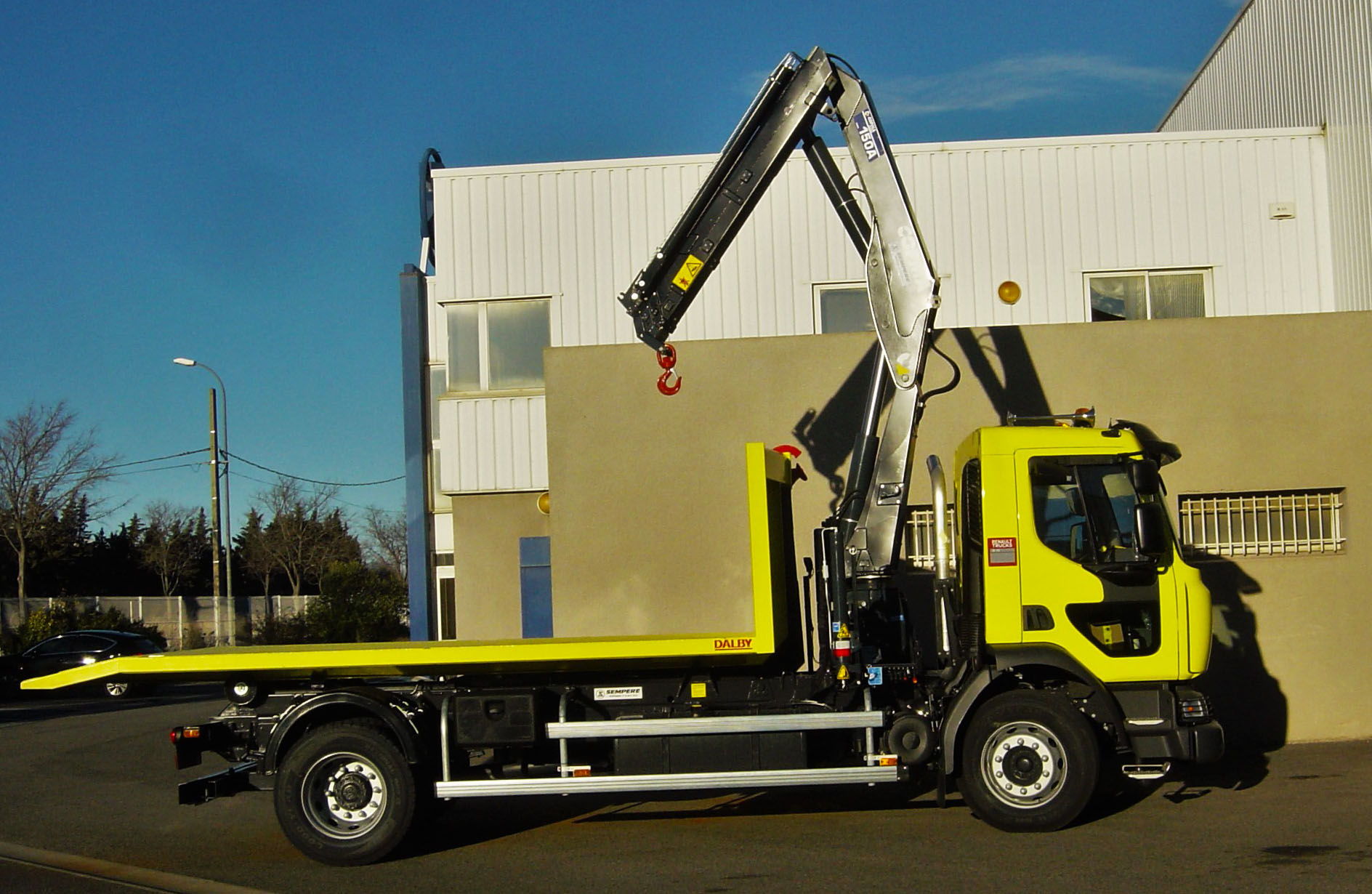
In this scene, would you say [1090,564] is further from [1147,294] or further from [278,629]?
[278,629]

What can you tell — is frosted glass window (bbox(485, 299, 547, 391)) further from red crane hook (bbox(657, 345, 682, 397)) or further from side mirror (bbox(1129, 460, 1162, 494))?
side mirror (bbox(1129, 460, 1162, 494))

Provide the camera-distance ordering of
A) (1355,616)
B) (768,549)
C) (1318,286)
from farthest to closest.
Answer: (1318,286) → (1355,616) → (768,549)

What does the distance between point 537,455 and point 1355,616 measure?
31.3 feet

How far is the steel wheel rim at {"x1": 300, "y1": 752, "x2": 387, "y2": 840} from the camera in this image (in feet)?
29.6

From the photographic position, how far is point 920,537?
43.1 ft

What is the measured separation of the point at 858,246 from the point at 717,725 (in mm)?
4198

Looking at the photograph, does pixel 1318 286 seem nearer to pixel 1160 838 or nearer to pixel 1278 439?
pixel 1278 439

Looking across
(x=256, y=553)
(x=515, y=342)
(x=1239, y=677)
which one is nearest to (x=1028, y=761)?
(x=1239, y=677)

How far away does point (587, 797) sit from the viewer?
1146 cm

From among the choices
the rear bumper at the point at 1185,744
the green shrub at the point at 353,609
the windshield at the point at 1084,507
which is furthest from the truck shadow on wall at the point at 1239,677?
the green shrub at the point at 353,609

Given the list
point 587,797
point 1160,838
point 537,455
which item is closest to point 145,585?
point 537,455

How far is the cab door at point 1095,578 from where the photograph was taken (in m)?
9.09

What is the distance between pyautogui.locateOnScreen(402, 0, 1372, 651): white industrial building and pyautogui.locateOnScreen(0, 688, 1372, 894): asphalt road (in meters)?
6.09

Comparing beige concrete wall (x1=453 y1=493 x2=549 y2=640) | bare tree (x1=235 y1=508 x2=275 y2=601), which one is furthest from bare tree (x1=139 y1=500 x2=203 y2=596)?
beige concrete wall (x1=453 y1=493 x2=549 y2=640)
